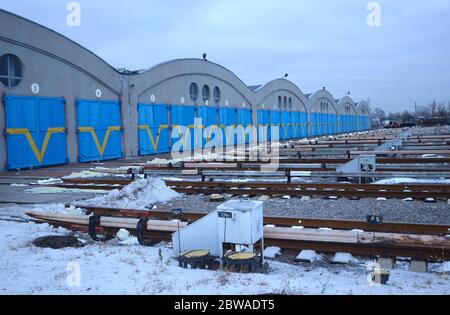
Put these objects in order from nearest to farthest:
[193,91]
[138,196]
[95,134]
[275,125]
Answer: [138,196] → [95,134] → [193,91] → [275,125]

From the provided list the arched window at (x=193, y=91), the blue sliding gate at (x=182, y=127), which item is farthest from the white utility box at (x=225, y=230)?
the arched window at (x=193, y=91)

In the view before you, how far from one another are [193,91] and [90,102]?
1159 cm

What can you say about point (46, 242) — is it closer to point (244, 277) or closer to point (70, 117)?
point (244, 277)

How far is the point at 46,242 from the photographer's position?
23.1ft

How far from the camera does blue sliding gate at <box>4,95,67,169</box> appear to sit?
1880cm

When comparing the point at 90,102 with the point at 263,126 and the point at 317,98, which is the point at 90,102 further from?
the point at 317,98

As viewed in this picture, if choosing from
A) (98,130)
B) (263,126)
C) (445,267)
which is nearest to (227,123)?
(263,126)

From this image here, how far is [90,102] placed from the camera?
2358 centimetres

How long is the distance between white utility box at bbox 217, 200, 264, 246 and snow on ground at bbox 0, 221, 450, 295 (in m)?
0.58

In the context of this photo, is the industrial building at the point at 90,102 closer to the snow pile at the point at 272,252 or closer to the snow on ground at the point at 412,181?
the snow on ground at the point at 412,181

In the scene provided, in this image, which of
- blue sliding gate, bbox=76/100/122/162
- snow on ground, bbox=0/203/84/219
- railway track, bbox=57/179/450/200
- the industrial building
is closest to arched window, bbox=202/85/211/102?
the industrial building

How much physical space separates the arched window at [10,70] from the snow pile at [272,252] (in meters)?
16.7

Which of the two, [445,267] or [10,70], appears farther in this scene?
[10,70]

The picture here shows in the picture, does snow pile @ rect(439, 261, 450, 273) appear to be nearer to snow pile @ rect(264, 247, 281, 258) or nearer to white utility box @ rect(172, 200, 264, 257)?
snow pile @ rect(264, 247, 281, 258)
